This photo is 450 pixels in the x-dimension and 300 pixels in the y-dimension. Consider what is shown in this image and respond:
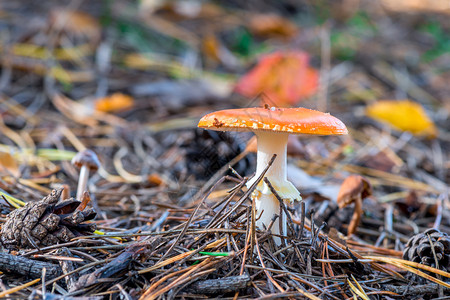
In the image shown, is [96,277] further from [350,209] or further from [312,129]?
[350,209]

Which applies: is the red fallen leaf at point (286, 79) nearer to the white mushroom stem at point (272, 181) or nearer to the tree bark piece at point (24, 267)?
the white mushroom stem at point (272, 181)

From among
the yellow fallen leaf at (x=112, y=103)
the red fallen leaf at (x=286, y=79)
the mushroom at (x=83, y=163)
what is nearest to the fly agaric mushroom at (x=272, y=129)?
the mushroom at (x=83, y=163)

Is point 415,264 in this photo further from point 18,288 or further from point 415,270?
point 18,288

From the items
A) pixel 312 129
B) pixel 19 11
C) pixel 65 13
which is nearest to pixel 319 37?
pixel 65 13

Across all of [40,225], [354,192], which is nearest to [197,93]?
[354,192]

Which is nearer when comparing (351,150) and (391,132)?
(351,150)

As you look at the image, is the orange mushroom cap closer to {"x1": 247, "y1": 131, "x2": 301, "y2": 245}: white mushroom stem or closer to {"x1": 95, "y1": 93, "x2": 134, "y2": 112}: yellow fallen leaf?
{"x1": 247, "y1": 131, "x2": 301, "y2": 245}: white mushroom stem

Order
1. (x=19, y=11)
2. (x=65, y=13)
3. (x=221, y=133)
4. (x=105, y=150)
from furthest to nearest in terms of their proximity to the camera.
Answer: (x=19, y=11), (x=65, y=13), (x=105, y=150), (x=221, y=133)
